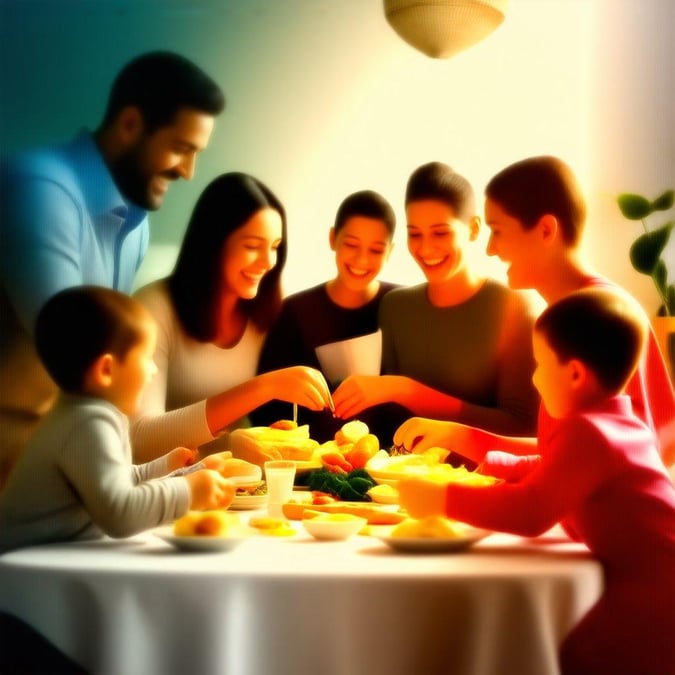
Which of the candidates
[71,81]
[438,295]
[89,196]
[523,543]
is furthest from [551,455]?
[71,81]

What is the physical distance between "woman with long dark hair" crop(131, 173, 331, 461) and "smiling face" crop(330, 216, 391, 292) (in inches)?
6.2

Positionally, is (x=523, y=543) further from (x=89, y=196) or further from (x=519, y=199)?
(x=89, y=196)

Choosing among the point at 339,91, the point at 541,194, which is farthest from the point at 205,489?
the point at 339,91

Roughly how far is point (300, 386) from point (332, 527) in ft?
2.69

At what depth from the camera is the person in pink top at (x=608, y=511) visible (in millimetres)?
1630

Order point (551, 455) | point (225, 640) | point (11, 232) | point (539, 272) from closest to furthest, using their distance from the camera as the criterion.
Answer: point (225, 640), point (551, 455), point (539, 272), point (11, 232)

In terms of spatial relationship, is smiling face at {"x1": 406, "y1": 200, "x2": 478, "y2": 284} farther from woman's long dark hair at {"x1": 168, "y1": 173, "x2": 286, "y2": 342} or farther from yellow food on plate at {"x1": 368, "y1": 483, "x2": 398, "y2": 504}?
yellow food on plate at {"x1": 368, "y1": 483, "x2": 398, "y2": 504}

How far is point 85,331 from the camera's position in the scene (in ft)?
5.90

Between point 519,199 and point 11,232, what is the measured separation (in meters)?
1.31

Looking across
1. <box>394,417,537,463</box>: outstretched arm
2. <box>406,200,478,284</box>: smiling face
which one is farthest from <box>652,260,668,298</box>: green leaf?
<box>394,417,537,463</box>: outstretched arm

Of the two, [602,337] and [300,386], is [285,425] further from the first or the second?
[602,337]

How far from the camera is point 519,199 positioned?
232cm

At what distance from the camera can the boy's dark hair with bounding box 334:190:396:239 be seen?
8.43 feet

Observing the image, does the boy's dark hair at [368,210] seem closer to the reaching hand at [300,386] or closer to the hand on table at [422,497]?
the reaching hand at [300,386]
